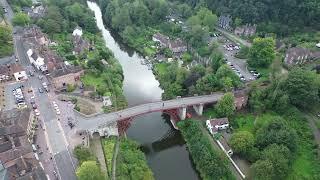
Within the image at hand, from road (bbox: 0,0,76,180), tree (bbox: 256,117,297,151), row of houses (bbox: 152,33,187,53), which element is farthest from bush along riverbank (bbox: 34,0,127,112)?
tree (bbox: 256,117,297,151)

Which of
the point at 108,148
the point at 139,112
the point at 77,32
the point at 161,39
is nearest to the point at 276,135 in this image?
the point at 139,112

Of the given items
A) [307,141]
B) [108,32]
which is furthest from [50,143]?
[108,32]

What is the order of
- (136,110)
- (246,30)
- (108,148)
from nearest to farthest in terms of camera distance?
(108,148), (136,110), (246,30)

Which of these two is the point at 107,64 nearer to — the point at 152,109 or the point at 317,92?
the point at 152,109

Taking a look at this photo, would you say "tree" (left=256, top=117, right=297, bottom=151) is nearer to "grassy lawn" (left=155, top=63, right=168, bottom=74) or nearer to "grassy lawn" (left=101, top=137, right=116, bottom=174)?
"grassy lawn" (left=101, top=137, right=116, bottom=174)

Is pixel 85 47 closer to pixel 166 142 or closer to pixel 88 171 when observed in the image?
pixel 166 142

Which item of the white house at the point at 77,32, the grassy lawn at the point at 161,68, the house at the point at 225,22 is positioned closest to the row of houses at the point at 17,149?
the grassy lawn at the point at 161,68

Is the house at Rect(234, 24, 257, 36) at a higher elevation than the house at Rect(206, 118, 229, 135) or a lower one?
higher
